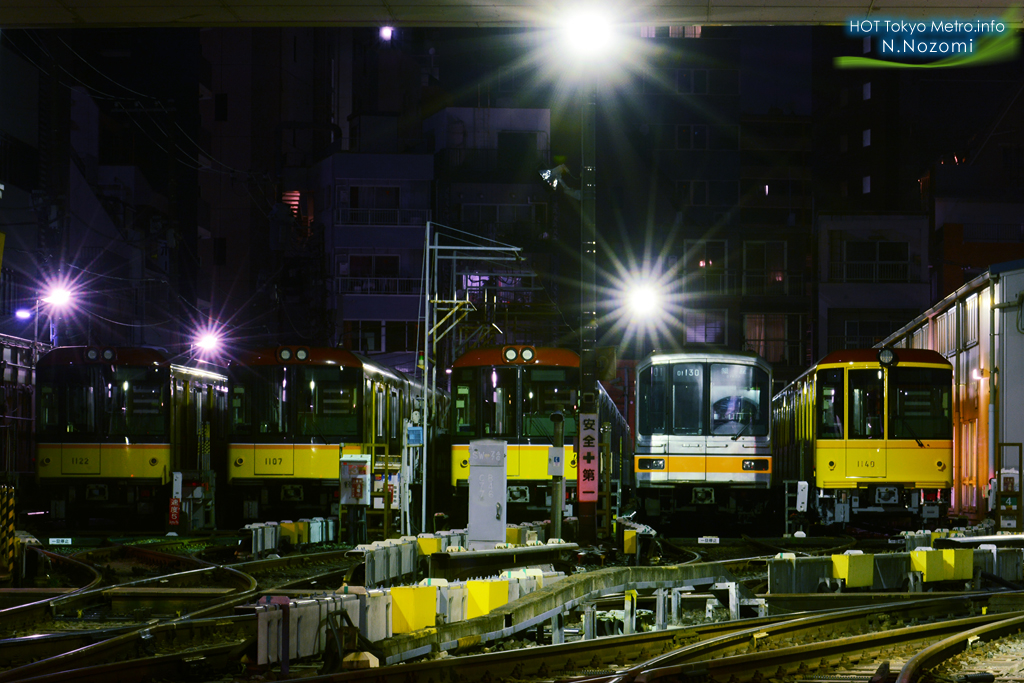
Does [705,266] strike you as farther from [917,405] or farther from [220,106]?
[917,405]

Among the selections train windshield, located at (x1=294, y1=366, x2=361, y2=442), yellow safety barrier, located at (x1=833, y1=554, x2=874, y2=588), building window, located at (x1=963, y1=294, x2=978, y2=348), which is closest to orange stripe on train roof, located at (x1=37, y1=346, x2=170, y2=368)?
train windshield, located at (x1=294, y1=366, x2=361, y2=442)

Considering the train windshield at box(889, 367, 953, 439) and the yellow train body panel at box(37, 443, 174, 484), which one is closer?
the train windshield at box(889, 367, 953, 439)

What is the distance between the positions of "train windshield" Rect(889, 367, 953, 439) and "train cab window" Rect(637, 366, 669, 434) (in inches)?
139

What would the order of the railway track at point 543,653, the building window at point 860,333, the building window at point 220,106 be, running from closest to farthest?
the railway track at point 543,653
the building window at point 860,333
the building window at point 220,106

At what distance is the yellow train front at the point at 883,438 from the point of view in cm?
1827

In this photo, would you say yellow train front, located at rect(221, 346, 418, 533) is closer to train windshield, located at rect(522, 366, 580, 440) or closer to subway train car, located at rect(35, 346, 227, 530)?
subway train car, located at rect(35, 346, 227, 530)

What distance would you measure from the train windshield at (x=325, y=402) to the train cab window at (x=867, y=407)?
7864 mm

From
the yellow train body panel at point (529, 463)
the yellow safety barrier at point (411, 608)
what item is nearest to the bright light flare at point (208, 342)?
the yellow train body panel at point (529, 463)

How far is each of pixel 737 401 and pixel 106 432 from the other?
10.4 meters

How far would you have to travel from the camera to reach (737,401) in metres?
19.2

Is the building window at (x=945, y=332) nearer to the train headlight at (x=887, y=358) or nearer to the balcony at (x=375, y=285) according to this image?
the train headlight at (x=887, y=358)

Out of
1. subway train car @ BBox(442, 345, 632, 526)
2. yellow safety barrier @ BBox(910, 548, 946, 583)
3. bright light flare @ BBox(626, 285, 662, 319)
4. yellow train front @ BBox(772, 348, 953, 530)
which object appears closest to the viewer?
yellow safety barrier @ BBox(910, 548, 946, 583)

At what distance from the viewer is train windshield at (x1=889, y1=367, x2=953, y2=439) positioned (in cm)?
1833

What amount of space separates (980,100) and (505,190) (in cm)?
2040
